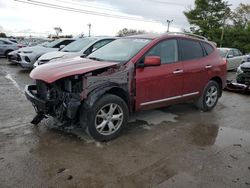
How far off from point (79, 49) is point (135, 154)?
6.79 m

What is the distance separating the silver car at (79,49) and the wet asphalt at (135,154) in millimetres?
3762

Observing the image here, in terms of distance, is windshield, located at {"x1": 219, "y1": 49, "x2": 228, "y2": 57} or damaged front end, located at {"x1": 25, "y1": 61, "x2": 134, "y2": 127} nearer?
damaged front end, located at {"x1": 25, "y1": 61, "x2": 134, "y2": 127}

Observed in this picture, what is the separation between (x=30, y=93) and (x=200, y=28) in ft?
116

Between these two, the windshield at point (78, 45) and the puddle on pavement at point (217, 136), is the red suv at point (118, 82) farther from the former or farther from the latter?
the windshield at point (78, 45)

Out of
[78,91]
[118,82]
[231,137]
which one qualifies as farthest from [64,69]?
[231,137]

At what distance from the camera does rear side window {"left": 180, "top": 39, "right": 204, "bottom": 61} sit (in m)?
5.70

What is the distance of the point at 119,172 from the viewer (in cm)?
351

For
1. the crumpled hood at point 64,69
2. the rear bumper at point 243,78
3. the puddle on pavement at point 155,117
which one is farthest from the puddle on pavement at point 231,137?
the rear bumper at point 243,78

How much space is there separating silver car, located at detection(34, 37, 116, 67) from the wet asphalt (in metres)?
3.76

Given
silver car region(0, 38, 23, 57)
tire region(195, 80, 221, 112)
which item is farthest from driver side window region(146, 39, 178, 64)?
silver car region(0, 38, 23, 57)

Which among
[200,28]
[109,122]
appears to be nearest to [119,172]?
[109,122]

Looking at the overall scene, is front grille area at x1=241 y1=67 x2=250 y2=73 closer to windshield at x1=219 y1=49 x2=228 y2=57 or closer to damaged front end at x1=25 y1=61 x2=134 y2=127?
windshield at x1=219 y1=49 x2=228 y2=57

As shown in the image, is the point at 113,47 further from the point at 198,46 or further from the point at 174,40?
the point at 198,46

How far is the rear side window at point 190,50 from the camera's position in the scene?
570 cm
